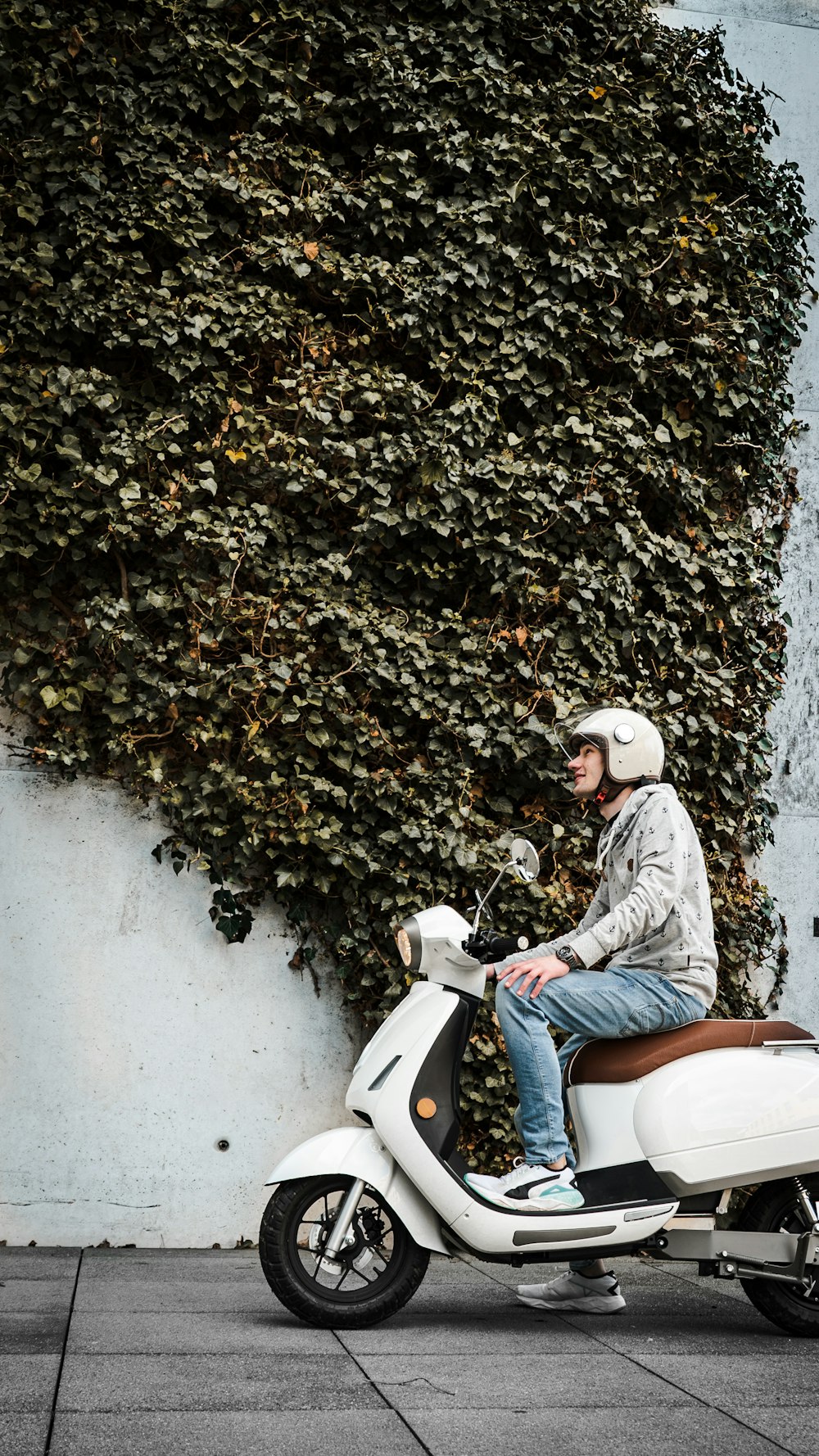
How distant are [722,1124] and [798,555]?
3307 mm

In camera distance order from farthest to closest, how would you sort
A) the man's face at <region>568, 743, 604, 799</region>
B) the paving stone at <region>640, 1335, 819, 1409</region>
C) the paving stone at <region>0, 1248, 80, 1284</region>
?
1. the paving stone at <region>0, 1248, 80, 1284</region>
2. the man's face at <region>568, 743, 604, 799</region>
3. the paving stone at <region>640, 1335, 819, 1409</region>

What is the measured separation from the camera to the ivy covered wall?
5.46 m

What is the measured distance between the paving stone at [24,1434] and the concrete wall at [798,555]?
4.15m

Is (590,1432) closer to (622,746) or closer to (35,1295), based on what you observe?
(622,746)

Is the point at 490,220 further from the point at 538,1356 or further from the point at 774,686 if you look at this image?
the point at 538,1356

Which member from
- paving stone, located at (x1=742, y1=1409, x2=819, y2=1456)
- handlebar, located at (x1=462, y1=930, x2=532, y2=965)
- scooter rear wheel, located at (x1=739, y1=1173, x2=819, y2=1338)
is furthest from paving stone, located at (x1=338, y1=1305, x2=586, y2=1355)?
Result: handlebar, located at (x1=462, y1=930, x2=532, y2=965)

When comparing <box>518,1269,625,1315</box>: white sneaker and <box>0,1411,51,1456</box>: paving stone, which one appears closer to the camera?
<box>0,1411,51,1456</box>: paving stone

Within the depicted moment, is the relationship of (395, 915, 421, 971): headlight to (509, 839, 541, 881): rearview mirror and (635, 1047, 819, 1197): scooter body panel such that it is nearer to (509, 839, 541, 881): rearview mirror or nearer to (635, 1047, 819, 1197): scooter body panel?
(509, 839, 541, 881): rearview mirror

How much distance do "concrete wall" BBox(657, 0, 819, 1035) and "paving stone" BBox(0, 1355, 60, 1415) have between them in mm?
3850

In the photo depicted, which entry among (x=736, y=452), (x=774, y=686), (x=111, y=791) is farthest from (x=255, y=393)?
(x=774, y=686)

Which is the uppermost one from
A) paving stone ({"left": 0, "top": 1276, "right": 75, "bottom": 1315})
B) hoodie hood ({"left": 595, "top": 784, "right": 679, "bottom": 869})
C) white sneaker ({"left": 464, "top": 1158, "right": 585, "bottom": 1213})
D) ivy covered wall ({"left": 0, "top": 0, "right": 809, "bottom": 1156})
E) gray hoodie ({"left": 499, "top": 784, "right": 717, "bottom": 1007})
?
ivy covered wall ({"left": 0, "top": 0, "right": 809, "bottom": 1156})

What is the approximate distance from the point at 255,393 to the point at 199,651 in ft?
3.82

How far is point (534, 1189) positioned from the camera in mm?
3752

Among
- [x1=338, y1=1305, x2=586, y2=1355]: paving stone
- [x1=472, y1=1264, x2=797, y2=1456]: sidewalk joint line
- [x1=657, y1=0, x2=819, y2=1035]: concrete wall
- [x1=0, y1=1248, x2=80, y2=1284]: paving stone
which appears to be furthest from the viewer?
[x1=657, y1=0, x2=819, y2=1035]: concrete wall
